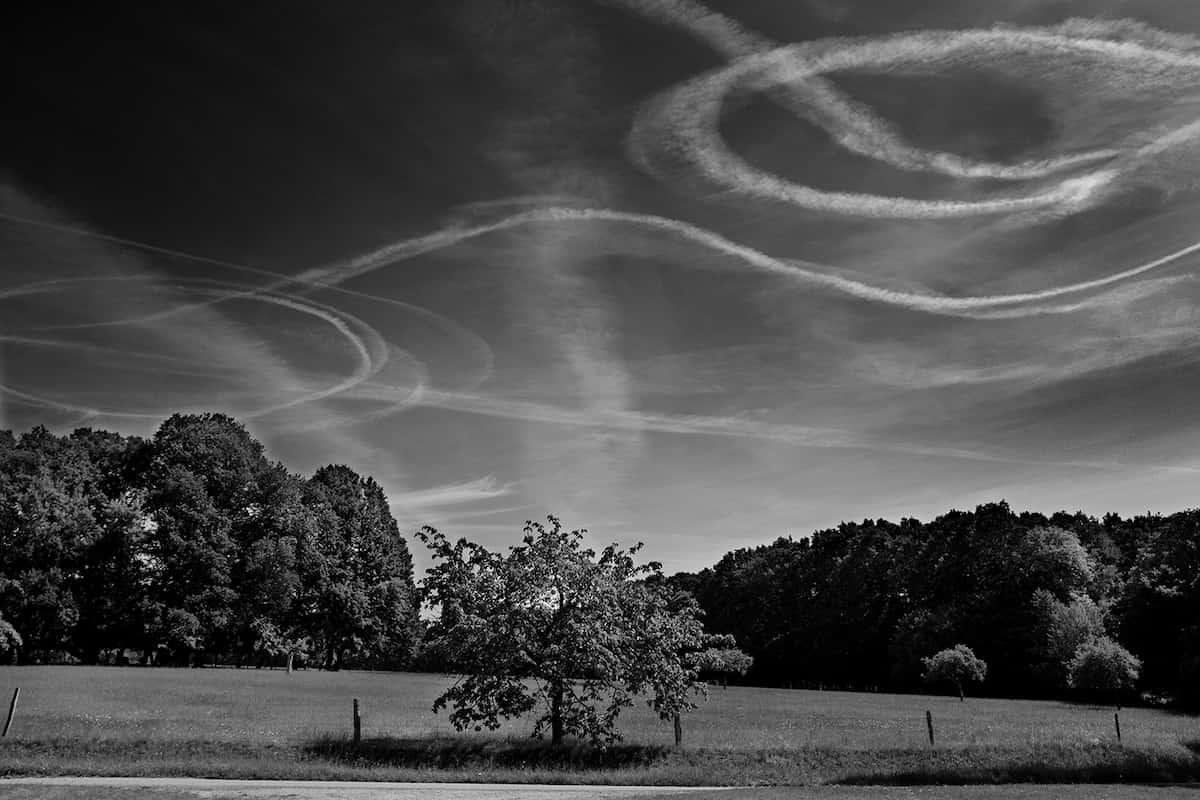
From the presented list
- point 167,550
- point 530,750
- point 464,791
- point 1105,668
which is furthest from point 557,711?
point 167,550

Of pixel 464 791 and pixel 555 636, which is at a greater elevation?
pixel 555 636

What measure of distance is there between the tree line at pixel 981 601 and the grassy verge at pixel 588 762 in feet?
81.4

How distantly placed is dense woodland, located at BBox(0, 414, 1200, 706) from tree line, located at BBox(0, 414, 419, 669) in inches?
5.8

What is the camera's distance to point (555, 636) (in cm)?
2623

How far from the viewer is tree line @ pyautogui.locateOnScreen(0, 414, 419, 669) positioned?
199 ft

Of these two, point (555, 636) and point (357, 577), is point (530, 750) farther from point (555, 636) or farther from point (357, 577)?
point (357, 577)

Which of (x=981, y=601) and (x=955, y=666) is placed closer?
(x=955, y=666)

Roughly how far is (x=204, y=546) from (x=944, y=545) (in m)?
75.3

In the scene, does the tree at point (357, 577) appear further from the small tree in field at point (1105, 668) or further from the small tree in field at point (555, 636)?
the small tree in field at point (1105, 668)

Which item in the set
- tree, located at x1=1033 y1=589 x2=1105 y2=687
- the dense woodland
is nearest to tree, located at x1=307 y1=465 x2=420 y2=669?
the dense woodland

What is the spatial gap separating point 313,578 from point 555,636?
52.4m

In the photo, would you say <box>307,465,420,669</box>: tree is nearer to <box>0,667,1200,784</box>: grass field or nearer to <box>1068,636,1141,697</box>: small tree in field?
<box>0,667,1200,784</box>: grass field

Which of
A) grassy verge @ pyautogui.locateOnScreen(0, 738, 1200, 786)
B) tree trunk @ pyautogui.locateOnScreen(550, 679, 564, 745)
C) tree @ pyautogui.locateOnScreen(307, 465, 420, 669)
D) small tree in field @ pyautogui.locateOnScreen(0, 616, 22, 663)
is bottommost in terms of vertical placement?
grassy verge @ pyautogui.locateOnScreen(0, 738, 1200, 786)

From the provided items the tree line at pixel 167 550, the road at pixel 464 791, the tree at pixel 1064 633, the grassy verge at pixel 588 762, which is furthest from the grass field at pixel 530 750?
the tree at pixel 1064 633
